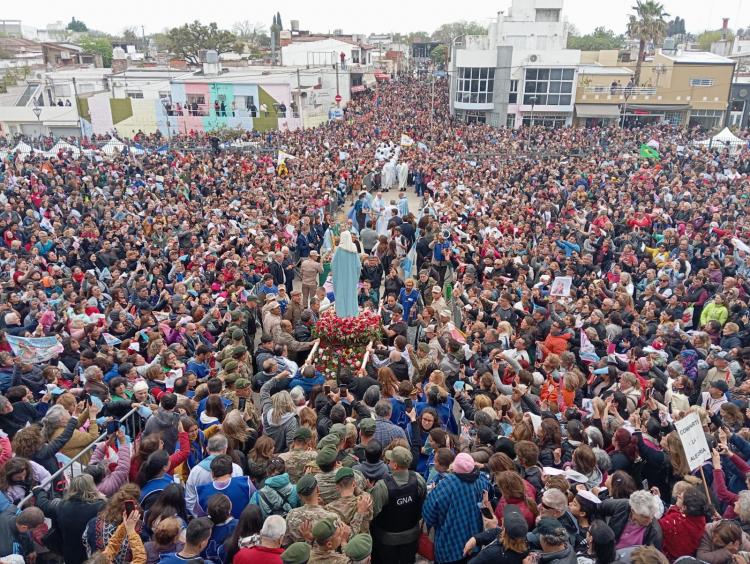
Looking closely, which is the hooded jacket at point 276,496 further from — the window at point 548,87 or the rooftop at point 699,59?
the rooftop at point 699,59

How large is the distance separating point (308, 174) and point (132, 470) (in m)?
17.3

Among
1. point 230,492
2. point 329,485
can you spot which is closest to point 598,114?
point 329,485

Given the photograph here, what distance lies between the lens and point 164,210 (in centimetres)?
1608

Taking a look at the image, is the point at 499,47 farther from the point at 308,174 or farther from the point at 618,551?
the point at 618,551

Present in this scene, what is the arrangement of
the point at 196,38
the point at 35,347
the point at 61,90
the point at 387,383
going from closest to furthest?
1. the point at 387,383
2. the point at 35,347
3. the point at 61,90
4. the point at 196,38

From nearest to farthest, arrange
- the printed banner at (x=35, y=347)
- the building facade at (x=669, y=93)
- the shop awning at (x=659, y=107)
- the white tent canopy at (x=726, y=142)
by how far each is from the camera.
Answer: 1. the printed banner at (x=35, y=347)
2. the white tent canopy at (x=726, y=142)
3. the building facade at (x=669, y=93)
4. the shop awning at (x=659, y=107)

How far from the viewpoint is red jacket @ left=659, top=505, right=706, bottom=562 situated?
4.28m

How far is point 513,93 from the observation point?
4291 cm

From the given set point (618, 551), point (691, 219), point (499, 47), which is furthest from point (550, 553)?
point (499, 47)

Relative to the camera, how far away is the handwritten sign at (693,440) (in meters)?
4.92

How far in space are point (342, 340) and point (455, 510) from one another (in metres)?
4.44

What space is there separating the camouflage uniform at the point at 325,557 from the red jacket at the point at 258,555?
0.23m

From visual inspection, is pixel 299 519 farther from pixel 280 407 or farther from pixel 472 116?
pixel 472 116

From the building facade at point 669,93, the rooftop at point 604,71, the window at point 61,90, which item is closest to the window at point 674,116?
the building facade at point 669,93
